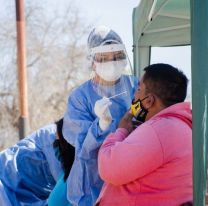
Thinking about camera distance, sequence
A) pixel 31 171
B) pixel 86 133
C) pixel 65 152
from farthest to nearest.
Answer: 1. pixel 31 171
2. pixel 65 152
3. pixel 86 133

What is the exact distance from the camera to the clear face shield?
3.13m

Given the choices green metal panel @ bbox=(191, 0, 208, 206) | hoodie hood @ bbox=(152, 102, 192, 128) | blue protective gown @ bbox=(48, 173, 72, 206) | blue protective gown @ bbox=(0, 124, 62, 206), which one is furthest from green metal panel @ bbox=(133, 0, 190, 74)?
green metal panel @ bbox=(191, 0, 208, 206)

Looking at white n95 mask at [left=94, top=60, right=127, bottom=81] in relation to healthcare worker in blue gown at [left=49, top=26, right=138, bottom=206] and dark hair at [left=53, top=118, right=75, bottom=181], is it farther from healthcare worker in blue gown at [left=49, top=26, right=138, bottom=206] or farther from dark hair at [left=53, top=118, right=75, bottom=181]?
dark hair at [left=53, top=118, right=75, bottom=181]

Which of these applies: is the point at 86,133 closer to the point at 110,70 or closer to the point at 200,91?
the point at 110,70

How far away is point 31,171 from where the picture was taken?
4.19 m

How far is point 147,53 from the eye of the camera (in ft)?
19.4

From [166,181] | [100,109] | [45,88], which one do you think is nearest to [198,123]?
[166,181]

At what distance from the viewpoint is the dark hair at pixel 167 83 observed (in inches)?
98.4

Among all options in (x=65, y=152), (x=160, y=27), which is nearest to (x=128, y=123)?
(x=65, y=152)

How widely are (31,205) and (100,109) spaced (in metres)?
1.65

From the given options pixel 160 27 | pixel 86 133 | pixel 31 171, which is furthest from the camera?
pixel 160 27

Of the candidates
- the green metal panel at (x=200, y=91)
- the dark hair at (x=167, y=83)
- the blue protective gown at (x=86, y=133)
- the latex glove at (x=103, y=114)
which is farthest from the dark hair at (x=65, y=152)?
the green metal panel at (x=200, y=91)

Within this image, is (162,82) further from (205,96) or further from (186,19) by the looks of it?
(186,19)

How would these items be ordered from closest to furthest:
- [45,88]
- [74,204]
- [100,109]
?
1. [100,109]
2. [74,204]
3. [45,88]
